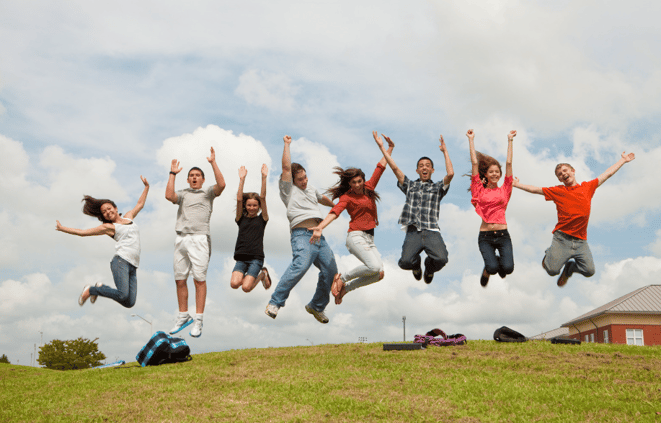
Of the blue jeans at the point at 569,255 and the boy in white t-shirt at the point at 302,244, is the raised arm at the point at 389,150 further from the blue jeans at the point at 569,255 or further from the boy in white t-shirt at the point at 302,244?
the blue jeans at the point at 569,255

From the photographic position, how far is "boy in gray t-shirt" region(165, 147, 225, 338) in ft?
41.3

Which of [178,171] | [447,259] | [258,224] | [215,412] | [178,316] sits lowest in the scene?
[215,412]

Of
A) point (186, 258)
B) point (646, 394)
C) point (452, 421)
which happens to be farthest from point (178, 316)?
point (646, 394)

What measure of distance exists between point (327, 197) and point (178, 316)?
15.3 feet

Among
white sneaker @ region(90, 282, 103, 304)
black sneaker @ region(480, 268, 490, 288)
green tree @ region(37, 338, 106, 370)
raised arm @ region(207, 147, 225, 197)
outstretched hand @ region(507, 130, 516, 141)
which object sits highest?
outstretched hand @ region(507, 130, 516, 141)

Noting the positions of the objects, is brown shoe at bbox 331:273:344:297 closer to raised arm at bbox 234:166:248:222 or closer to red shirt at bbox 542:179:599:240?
raised arm at bbox 234:166:248:222

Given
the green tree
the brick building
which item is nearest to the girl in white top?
the green tree

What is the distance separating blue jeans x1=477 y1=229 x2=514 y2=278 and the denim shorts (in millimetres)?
5270

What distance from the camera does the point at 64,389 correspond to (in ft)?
31.7

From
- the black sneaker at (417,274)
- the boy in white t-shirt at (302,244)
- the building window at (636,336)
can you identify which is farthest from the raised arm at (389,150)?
the building window at (636,336)

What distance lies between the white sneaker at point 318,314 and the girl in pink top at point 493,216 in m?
3.96

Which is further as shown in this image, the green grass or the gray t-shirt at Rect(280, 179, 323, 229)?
the gray t-shirt at Rect(280, 179, 323, 229)

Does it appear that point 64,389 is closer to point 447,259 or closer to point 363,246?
point 363,246

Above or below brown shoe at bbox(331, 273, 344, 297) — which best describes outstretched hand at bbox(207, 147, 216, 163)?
above
